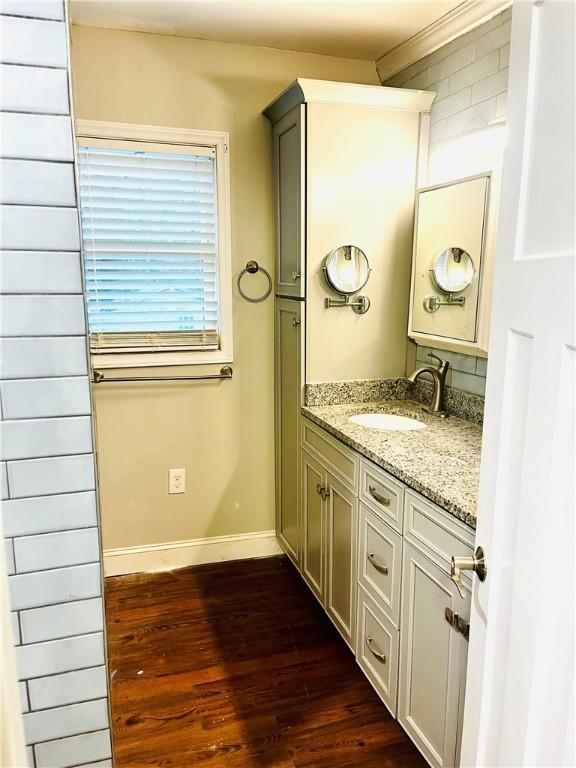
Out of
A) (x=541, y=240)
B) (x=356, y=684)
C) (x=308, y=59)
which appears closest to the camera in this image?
(x=541, y=240)

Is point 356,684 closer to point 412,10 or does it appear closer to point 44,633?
point 44,633

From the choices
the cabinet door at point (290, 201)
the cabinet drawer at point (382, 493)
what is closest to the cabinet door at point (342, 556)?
the cabinet drawer at point (382, 493)

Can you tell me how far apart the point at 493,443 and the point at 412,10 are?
2009mm

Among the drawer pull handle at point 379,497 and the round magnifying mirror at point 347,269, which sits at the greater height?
the round magnifying mirror at point 347,269

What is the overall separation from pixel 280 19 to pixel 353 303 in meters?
1.21

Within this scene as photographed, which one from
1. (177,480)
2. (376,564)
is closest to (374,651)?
(376,564)

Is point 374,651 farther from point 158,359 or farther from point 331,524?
point 158,359

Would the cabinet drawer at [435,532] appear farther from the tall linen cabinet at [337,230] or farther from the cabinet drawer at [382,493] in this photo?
the tall linen cabinet at [337,230]

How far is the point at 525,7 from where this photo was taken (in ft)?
2.76

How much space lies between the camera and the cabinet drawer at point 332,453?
2.15 metres

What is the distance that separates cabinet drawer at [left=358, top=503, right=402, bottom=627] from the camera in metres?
1.87

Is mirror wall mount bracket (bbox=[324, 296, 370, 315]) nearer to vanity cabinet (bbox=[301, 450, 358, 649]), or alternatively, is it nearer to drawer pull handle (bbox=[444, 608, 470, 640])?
vanity cabinet (bbox=[301, 450, 358, 649])

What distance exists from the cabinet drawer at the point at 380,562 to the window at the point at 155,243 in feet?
4.02

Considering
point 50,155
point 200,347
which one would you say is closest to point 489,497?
point 50,155
